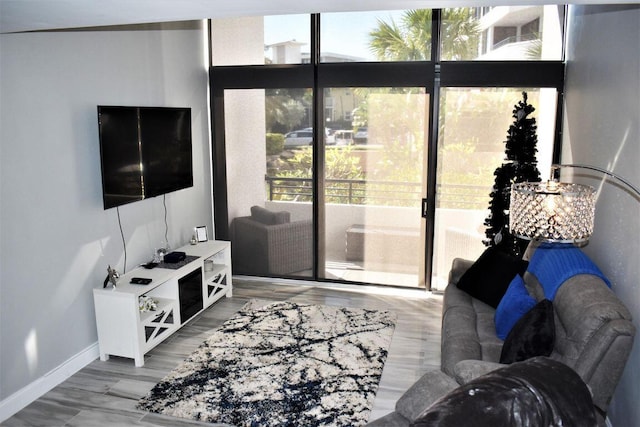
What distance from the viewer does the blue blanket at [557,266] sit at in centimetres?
337

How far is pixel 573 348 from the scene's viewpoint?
278 cm

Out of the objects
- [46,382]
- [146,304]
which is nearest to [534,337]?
[146,304]

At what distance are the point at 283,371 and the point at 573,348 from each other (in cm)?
205

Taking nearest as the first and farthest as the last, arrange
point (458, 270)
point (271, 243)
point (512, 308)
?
point (512, 308)
point (458, 270)
point (271, 243)

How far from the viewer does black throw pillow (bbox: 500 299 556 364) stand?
2.81m

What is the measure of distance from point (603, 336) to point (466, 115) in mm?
3201

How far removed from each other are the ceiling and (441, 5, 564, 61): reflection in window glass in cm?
307

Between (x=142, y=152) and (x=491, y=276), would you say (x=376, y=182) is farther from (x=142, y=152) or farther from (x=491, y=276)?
(x=142, y=152)

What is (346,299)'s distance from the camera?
5617 millimetres

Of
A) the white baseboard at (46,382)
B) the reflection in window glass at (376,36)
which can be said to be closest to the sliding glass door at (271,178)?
the reflection in window glass at (376,36)

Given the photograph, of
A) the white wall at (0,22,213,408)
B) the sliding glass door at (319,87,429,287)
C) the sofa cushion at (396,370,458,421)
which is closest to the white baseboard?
the white wall at (0,22,213,408)

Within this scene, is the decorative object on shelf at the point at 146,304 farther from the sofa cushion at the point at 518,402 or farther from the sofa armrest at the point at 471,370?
the sofa cushion at the point at 518,402

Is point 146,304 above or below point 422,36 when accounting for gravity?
below

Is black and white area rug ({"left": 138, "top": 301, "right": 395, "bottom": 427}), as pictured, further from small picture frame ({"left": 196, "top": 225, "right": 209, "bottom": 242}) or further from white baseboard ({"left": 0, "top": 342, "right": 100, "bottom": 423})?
small picture frame ({"left": 196, "top": 225, "right": 209, "bottom": 242})
